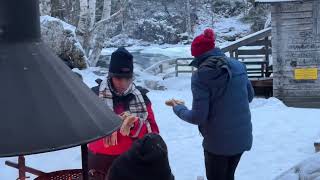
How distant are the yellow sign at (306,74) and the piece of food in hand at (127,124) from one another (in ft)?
30.3

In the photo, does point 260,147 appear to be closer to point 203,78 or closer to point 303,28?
point 203,78

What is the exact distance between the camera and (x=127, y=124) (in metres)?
3.11

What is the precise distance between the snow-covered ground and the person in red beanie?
7.17 feet

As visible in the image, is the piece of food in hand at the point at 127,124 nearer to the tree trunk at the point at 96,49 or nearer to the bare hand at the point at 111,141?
the bare hand at the point at 111,141

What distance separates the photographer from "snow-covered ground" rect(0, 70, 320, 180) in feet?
19.7

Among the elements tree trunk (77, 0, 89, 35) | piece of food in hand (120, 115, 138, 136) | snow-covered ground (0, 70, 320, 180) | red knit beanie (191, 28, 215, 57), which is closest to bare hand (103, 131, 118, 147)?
piece of food in hand (120, 115, 138, 136)

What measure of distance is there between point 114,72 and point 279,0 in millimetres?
8756

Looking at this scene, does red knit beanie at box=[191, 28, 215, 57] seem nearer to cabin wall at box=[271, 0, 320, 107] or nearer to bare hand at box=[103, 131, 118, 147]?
bare hand at box=[103, 131, 118, 147]

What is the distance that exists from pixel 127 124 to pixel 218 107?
0.70 meters

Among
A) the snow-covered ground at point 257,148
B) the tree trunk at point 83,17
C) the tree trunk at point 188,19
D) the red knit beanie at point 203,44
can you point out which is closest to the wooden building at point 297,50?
the snow-covered ground at point 257,148

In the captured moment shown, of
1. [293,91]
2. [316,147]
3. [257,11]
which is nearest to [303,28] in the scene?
[293,91]

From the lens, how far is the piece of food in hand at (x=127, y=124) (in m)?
3.07

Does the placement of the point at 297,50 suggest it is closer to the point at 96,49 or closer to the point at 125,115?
the point at 96,49

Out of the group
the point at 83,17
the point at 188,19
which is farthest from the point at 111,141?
the point at 188,19
